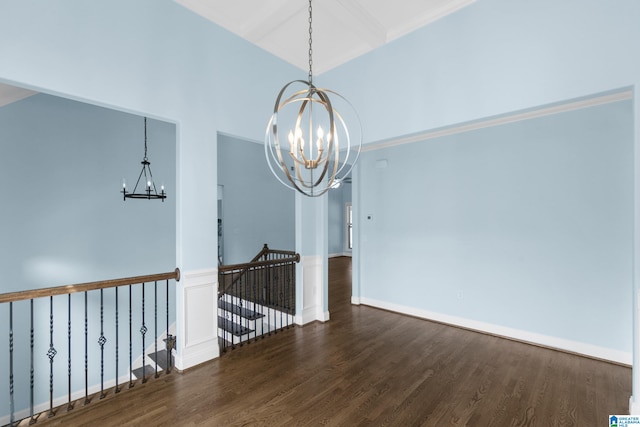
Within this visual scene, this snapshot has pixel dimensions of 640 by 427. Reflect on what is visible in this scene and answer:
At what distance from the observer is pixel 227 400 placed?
8.17 feet

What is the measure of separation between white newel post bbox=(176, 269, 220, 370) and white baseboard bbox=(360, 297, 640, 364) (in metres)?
2.96

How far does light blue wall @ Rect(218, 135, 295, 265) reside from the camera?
748 cm

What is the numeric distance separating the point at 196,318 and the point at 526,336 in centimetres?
Result: 398

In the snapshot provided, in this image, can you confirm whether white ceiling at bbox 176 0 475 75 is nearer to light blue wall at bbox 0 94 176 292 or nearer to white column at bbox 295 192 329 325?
white column at bbox 295 192 329 325

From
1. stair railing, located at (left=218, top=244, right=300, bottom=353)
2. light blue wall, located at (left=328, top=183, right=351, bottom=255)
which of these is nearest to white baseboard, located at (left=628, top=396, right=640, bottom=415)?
stair railing, located at (left=218, top=244, right=300, bottom=353)

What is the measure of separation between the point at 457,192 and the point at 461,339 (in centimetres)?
201

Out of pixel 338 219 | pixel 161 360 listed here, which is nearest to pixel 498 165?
pixel 161 360

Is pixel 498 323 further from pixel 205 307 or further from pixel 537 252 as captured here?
pixel 205 307

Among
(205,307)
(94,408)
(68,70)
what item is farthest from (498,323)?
(68,70)

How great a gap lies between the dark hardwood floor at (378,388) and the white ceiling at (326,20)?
373 centimetres

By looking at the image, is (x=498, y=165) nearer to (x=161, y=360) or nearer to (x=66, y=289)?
(x=66, y=289)

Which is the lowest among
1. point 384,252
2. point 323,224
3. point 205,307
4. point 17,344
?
point 17,344

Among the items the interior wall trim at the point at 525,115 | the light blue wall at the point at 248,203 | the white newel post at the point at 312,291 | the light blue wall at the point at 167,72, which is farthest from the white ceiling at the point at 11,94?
the interior wall trim at the point at 525,115

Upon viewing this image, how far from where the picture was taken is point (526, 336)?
368 cm
